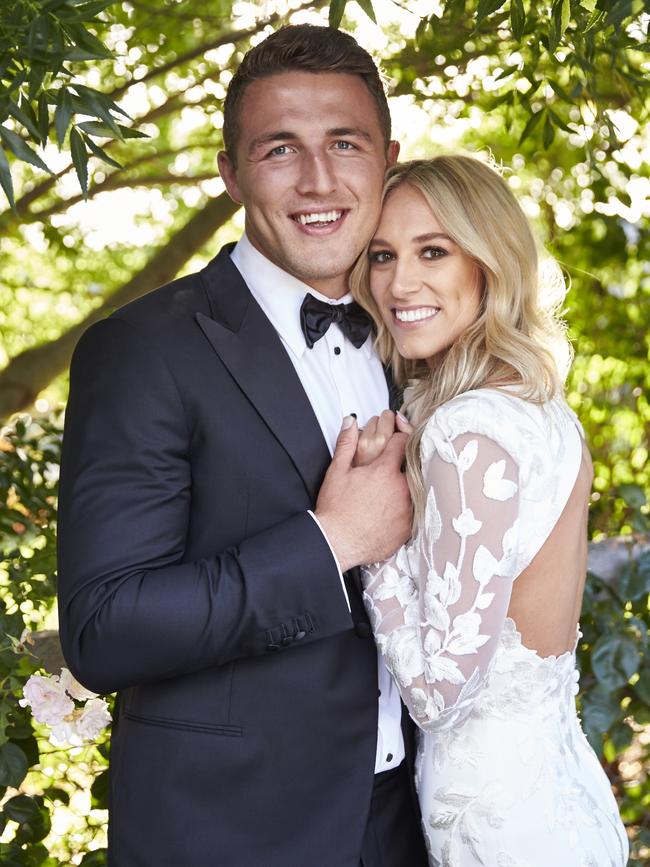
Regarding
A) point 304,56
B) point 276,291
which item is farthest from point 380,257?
point 304,56

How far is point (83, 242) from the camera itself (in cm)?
480

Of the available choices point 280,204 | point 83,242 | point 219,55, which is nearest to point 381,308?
point 280,204

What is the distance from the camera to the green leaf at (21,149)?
1627 millimetres

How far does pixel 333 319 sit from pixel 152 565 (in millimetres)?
741

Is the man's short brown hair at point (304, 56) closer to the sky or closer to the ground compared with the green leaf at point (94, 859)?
closer to the sky

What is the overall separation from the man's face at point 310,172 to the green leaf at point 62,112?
71 cm

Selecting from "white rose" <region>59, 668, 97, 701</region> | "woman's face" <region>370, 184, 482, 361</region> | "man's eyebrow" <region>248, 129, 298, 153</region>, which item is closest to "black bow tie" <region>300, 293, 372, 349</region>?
"woman's face" <region>370, 184, 482, 361</region>

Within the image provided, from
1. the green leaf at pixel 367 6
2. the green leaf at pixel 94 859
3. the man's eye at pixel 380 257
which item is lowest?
the green leaf at pixel 94 859

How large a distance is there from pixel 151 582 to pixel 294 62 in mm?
1215

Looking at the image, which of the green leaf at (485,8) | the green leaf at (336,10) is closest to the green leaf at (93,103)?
the green leaf at (336,10)

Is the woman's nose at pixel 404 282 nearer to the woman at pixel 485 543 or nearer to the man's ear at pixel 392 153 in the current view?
the woman at pixel 485 543

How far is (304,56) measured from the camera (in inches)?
90.0

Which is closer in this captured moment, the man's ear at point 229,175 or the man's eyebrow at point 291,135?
the man's eyebrow at point 291,135

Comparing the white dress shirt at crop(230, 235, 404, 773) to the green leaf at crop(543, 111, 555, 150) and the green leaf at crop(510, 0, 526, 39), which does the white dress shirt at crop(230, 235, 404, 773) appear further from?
the green leaf at crop(543, 111, 555, 150)
